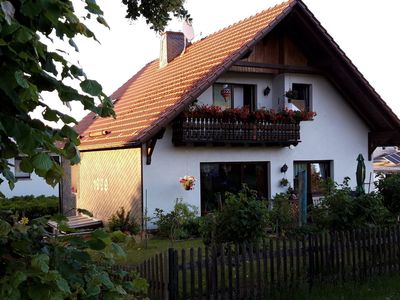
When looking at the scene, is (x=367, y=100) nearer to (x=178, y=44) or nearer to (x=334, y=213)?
(x=178, y=44)

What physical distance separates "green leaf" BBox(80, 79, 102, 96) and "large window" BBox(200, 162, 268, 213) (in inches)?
519

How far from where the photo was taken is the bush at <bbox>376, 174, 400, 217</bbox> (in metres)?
12.3

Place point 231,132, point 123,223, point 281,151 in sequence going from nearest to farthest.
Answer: point 123,223 < point 231,132 < point 281,151

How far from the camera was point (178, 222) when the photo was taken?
44.3 feet

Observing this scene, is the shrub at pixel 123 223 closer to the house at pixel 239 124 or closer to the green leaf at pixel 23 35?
the house at pixel 239 124

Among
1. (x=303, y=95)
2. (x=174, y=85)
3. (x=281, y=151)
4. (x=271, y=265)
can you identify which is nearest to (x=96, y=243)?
(x=271, y=265)

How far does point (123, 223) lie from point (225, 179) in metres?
3.58

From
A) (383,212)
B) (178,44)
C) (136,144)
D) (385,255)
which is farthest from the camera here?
(178,44)

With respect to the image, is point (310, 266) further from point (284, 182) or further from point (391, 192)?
point (284, 182)

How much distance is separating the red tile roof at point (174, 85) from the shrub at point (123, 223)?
2.15m

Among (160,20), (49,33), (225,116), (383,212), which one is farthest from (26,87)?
(225,116)

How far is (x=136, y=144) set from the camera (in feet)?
43.5

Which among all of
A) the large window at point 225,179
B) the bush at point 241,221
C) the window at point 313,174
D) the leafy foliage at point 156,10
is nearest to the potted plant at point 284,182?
the window at point 313,174

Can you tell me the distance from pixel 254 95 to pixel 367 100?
14.3 feet
